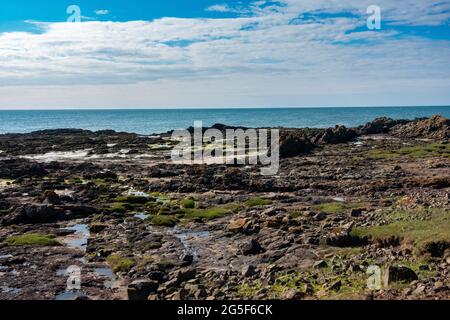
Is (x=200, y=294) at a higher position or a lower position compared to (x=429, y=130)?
lower

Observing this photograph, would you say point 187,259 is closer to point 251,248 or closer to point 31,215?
point 251,248

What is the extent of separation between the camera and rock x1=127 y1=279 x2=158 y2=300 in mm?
21516

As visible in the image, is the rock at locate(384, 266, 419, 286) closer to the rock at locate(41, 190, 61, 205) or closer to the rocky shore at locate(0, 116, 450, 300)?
the rocky shore at locate(0, 116, 450, 300)

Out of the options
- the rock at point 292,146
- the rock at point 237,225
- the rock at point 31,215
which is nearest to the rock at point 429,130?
the rock at point 292,146

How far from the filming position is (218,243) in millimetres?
30984

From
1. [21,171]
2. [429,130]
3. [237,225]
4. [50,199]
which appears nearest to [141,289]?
[237,225]

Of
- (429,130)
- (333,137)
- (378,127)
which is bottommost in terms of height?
(333,137)

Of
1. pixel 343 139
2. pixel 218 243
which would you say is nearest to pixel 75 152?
pixel 343 139

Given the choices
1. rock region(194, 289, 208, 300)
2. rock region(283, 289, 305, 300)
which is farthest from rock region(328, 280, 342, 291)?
rock region(194, 289, 208, 300)

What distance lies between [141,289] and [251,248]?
793 cm

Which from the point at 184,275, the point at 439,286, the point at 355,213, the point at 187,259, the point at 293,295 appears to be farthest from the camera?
the point at 355,213

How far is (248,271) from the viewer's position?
77.1 ft
